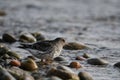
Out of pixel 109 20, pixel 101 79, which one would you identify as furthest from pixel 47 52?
pixel 109 20

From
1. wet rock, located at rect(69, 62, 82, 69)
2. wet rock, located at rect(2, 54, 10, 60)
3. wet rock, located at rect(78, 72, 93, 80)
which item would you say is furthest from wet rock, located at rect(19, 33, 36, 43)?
wet rock, located at rect(78, 72, 93, 80)

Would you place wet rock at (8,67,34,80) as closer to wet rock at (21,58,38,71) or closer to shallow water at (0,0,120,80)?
A: wet rock at (21,58,38,71)

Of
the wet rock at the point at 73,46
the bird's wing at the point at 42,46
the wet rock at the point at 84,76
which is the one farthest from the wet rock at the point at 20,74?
the wet rock at the point at 73,46

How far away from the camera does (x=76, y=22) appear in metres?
19.8

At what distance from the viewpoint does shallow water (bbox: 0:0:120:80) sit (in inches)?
518

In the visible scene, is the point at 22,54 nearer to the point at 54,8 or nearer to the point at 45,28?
the point at 45,28

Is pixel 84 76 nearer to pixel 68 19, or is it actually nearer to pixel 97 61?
pixel 97 61

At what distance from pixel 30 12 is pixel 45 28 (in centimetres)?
492

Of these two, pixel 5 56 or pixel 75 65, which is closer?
pixel 75 65

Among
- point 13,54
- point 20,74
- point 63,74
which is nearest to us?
point 20,74

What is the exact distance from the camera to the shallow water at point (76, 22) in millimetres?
13169

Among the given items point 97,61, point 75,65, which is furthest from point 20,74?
point 97,61

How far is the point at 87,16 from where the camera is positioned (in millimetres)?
21750

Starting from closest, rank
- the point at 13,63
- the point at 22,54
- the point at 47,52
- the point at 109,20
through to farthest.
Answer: the point at 13,63, the point at 47,52, the point at 22,54, the point at 109,20
